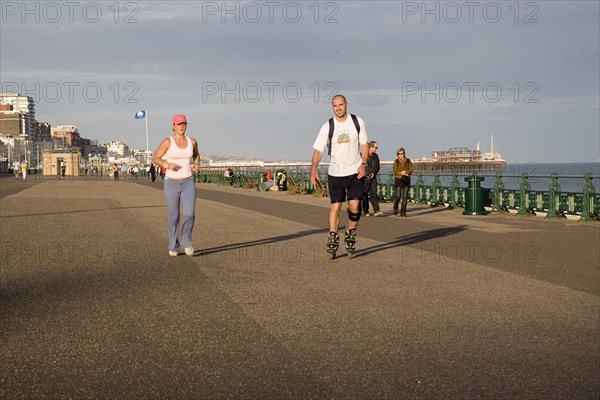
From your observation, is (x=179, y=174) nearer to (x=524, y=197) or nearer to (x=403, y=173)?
(x=403, y=173)

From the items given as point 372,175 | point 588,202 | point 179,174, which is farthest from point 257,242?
point 588,202

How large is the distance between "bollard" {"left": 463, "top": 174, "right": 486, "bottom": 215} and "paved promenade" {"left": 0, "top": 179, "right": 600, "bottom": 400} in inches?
350

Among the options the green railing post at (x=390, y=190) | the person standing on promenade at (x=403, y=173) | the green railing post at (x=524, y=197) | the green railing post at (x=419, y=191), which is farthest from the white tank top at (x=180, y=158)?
the green railing post at (x=390, y=190)

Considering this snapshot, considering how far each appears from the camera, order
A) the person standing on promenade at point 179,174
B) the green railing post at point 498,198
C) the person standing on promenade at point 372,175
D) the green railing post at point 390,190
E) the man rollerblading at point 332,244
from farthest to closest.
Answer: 1. the green railing post at point 390,190
2. the green railing post at point 498,198
3. the person standing on promenade at point 372,175
4. the person standing on promenade at point 179,174
5. the man rollerblading at point 332,244

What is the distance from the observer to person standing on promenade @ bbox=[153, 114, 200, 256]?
10.4 meters

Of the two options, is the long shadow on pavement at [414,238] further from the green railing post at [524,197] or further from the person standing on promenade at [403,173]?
the green railing post at [524,197]

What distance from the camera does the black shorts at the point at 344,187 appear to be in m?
10.0

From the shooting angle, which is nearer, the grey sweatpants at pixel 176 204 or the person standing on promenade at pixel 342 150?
the person standing on promenade at pixel 342 150

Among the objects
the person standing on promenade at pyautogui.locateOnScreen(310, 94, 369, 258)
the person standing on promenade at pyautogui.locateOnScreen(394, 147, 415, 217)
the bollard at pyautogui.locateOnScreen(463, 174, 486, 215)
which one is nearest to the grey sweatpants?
the person standing on promenade at pyautogui.locateOnScreen(310, 94, 369, 258)

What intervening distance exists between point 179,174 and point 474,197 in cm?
1274

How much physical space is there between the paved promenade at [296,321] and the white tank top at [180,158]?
43.4 inches

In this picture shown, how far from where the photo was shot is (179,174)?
34.4 ft

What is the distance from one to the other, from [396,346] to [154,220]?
12.9 metres

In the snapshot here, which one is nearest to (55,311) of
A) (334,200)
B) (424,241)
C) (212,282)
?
(212,282)
